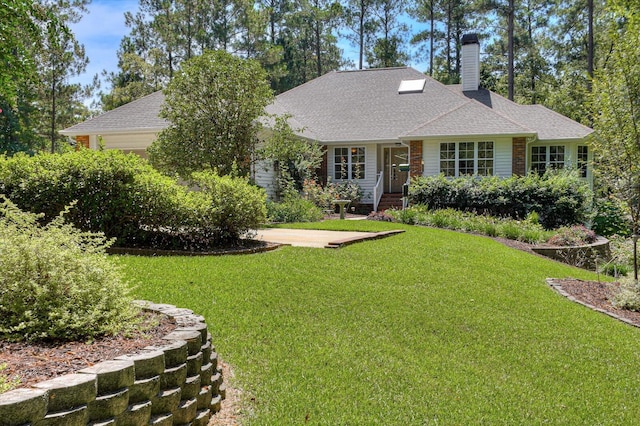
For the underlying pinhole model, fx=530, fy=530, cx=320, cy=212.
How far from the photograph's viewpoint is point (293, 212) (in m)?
15.0

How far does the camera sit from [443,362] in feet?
15.9

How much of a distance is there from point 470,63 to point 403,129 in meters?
6.00

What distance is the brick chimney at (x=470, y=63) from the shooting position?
2416 centimetres

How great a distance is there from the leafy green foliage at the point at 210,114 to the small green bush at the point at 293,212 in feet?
5.39

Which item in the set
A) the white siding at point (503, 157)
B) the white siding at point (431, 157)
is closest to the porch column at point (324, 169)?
the white siding at point (431, 157)

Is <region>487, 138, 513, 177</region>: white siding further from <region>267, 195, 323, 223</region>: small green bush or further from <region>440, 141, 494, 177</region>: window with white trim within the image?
<region>267, 195, 323, 223</region>: small green bush

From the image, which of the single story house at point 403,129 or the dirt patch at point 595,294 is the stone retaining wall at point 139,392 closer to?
the dirt patch at point 595,294

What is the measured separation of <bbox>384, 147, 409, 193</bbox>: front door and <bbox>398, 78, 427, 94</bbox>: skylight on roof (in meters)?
3.27

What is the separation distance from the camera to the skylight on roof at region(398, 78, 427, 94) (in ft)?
79.5

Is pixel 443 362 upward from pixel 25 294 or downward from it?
downward

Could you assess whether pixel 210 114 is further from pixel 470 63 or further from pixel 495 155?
pixel 470 63

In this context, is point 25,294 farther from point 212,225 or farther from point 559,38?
point 559,38

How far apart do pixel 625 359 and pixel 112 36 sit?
36.2 m

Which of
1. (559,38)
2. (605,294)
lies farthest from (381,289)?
(559,38)
